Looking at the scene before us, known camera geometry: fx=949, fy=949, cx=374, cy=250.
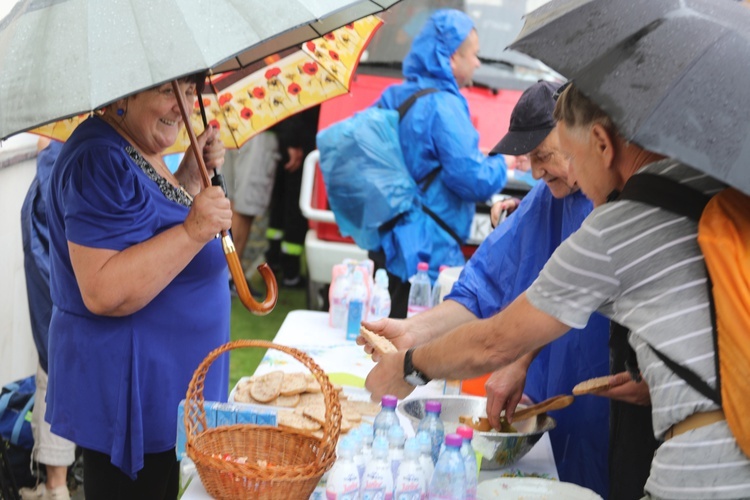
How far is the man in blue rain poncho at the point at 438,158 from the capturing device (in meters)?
5.14

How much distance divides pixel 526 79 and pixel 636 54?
17.2 ft

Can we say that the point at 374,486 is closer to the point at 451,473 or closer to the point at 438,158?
the point at 451,473

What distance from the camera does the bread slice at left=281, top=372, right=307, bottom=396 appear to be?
2898 mm

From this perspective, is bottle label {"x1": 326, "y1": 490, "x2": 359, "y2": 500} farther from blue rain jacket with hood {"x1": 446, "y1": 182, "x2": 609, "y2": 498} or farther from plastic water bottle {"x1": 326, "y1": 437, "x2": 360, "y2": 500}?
blue rain jacket with hood {"x1": 446, "y1": 182, "x2": 609, "y2": 498}

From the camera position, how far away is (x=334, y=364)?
3.45 meters

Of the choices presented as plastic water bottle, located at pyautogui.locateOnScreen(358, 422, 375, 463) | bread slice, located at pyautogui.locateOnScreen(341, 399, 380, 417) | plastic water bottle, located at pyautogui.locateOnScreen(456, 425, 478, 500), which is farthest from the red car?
plastic water bottle, located at pyautogui.locateOnScreen(456, 425, 478, 500)

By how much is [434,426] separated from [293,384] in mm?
726

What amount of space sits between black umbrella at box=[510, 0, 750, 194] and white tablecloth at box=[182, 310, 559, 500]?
3.85 feet

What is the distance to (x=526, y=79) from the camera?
6.93m

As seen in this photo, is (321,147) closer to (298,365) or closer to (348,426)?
(298,365)

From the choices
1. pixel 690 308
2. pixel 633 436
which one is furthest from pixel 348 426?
pixel 690 308

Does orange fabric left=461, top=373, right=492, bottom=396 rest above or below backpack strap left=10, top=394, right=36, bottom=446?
above

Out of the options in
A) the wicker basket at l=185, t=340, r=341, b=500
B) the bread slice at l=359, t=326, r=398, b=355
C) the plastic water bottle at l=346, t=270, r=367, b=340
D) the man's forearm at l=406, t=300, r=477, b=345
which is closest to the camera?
the wicker basket at l=185, t=340, r=341, b=500

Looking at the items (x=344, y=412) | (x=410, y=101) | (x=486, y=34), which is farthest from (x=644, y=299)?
(x=486, y=34)
